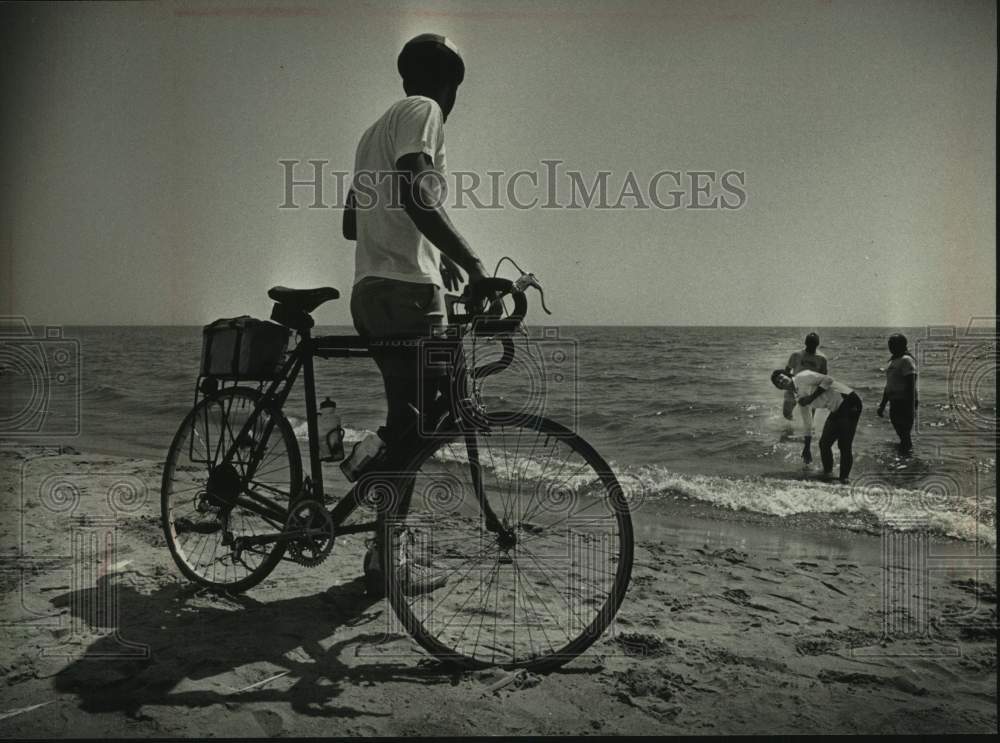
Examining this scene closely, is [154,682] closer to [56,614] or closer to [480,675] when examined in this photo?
→ [56,614]

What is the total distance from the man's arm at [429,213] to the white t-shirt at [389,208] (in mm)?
67

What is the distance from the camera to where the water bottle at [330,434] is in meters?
2.56

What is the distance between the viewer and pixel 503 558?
2393 mm

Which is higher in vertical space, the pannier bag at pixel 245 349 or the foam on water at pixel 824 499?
the pannier bag at pixel 245 349

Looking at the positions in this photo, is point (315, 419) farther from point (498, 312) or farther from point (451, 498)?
point (498, 312)

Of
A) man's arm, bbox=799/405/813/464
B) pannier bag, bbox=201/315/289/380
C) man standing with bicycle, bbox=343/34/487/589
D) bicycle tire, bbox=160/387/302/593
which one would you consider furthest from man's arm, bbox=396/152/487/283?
man's arm, bbox=799/405/813/464

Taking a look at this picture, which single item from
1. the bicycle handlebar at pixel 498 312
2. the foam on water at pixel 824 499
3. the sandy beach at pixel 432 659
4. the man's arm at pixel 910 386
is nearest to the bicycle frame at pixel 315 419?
the bicycle handlebar at pixel 498 312

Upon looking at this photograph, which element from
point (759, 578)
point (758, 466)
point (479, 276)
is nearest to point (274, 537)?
point (479, 276)

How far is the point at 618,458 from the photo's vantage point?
870 centimetres

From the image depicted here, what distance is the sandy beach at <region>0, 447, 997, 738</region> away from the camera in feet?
6.74

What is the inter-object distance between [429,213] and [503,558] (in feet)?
4.18

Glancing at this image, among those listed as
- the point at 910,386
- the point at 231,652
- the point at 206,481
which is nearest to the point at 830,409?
the point at 910,386

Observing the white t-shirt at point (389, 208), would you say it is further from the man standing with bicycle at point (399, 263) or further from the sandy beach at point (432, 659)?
the sandy beach at point (432, 659)

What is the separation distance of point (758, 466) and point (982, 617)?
18.0 ft
